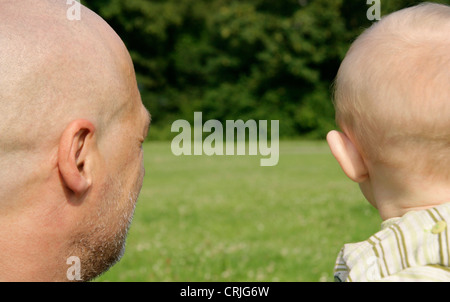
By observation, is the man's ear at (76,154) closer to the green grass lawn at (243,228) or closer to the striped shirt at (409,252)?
the striped shirt at (409,252)

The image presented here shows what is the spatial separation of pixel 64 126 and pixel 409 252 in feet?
3.19

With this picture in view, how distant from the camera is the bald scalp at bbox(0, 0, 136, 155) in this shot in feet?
5.02

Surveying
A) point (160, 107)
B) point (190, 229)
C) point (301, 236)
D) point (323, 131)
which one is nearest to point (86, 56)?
point (301, 236)

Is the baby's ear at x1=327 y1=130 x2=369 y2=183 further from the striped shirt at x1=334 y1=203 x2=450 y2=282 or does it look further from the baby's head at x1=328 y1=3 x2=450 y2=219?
the striped shirt at x1=334 y1=203 x2=450 y2=282

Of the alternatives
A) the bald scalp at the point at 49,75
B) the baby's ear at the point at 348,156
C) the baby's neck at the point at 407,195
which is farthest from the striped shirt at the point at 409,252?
the bald scalp at the point at 49,75

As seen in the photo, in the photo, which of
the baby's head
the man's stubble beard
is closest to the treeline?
the baby's head

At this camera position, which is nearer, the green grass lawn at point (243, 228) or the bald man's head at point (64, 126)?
the bald man's head at point (64, 126)

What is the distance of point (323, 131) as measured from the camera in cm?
3769

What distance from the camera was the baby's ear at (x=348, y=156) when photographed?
1.80 metres

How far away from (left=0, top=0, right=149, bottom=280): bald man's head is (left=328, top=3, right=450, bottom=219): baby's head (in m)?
0.68

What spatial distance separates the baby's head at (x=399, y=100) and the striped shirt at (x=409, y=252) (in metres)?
0.13

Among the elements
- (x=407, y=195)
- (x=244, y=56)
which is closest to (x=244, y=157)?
(x=244, y=56)

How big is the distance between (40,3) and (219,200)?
989 centimetres
